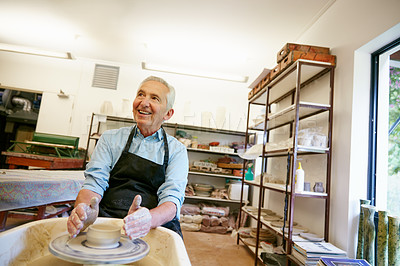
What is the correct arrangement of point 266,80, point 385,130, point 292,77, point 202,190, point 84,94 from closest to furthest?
point 385,130 < point 292,77 < point 266,80 < point 202,190 < point 84,94

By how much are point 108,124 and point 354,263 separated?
190 inches

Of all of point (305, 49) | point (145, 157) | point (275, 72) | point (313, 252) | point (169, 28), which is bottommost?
point (313, 252)

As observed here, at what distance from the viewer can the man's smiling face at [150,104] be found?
1.46m

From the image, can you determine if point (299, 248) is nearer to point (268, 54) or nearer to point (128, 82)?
point (268, 54)

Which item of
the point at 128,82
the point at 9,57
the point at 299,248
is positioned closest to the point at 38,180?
the point at 299,248

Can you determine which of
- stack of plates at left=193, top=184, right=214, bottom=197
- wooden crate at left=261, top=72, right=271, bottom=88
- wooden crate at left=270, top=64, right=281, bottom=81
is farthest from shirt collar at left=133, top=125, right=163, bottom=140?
stack of plates at left=193, top=184, right=214, bottom=197

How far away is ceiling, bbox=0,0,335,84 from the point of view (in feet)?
10.5

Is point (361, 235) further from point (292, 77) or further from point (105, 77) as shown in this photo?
point (105, 77)

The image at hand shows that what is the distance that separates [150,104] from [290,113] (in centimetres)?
210

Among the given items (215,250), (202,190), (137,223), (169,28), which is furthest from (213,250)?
(169,28)

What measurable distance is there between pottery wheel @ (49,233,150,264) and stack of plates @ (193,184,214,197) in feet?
13.5

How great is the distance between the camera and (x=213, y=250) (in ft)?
11.5

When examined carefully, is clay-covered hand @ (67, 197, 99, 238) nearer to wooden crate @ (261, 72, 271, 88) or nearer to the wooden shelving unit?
the wooden shelving unit

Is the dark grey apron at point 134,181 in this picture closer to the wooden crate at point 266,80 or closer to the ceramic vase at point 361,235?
the ceramic vase at point 361,235
